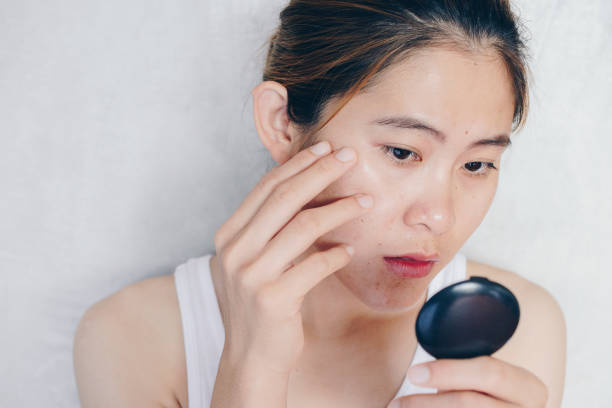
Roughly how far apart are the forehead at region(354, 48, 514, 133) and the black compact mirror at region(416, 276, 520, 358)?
230mm

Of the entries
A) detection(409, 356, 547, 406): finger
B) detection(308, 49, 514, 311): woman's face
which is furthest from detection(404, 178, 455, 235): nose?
detection(409, 356, 547, 406): finger

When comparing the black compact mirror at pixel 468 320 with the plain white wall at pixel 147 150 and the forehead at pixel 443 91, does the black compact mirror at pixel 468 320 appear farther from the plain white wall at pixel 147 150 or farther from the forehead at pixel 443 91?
the plain white wall at pixel 147 150

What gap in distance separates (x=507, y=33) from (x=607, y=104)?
1.73ft

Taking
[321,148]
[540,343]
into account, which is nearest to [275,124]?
[321,148]

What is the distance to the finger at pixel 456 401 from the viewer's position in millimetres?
591

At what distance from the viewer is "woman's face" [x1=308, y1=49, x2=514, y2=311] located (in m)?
0.71

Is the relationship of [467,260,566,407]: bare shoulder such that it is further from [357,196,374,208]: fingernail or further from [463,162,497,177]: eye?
[357,196,374,208]: fingernail

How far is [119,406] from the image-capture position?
37.6 inches

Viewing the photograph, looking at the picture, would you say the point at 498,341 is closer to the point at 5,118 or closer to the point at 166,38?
the point at 166,38

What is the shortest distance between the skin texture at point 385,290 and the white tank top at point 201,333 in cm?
3

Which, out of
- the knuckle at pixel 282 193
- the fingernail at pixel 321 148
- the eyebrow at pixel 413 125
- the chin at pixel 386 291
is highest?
the eyebrow at pixel 413 125

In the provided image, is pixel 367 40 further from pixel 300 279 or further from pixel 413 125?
pixel 300 279

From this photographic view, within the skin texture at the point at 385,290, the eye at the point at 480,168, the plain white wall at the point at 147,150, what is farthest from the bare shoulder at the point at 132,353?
the eye at the point at 480,168

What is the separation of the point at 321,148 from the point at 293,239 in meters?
0.16
